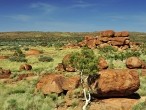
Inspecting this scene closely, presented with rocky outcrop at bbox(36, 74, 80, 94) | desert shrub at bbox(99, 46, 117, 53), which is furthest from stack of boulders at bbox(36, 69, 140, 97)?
desert shrub at bbox(99, 46, 117, 53)

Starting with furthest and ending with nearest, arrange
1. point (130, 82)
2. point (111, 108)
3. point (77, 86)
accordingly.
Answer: point (77, 86) → point (130, 82) → point (111, 108)

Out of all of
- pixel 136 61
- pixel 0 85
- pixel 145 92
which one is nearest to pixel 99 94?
pixel 145 92

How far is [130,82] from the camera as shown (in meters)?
26.0

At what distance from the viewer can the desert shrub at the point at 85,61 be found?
2667 centimetres

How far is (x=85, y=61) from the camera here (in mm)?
26906

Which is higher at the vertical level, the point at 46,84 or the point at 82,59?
the point at 82,59

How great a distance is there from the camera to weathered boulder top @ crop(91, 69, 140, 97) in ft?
84.1

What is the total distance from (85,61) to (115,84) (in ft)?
10.5

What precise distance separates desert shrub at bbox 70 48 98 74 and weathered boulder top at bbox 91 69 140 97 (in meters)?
0.89

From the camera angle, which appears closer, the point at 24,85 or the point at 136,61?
the point at 24,85

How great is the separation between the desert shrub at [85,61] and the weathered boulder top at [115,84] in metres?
0.89

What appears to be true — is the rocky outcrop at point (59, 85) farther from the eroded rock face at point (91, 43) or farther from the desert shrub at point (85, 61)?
the eroded rock face at point (91, 43)

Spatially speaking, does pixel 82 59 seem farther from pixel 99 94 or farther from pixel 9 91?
pixel 9 91

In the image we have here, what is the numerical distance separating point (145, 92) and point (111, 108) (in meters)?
5.29
